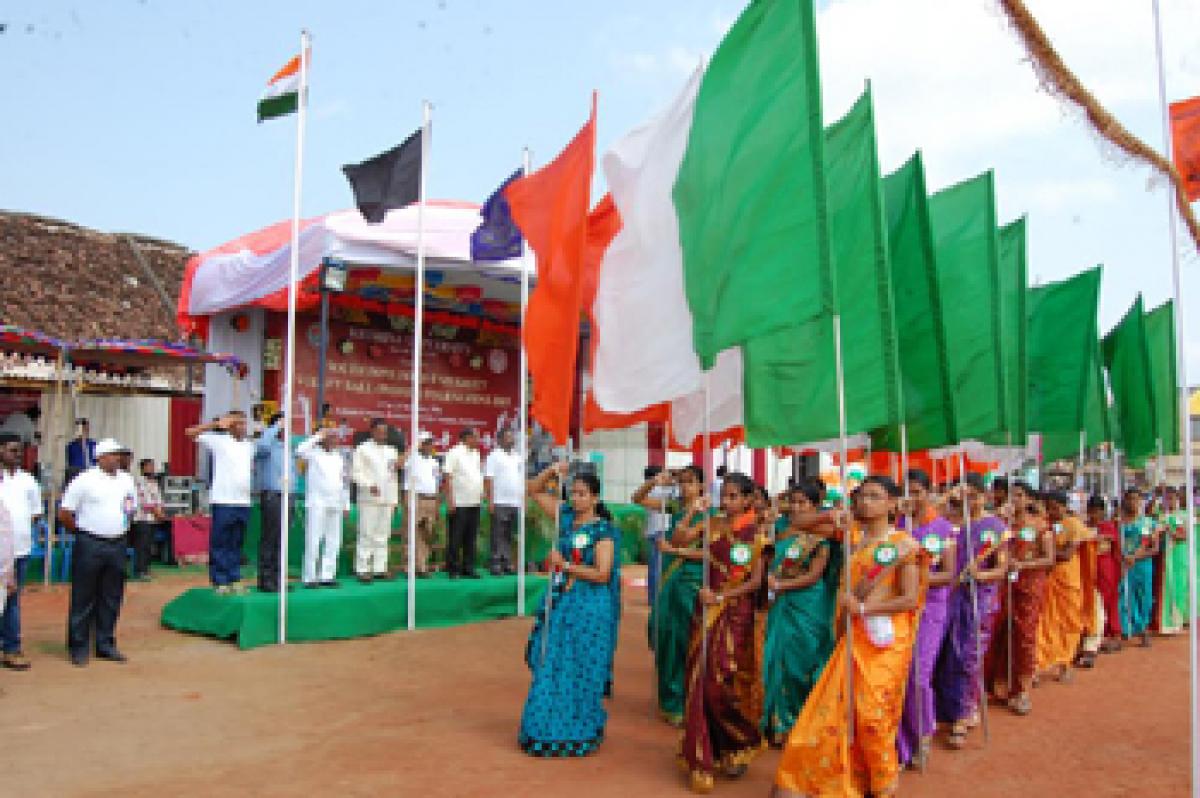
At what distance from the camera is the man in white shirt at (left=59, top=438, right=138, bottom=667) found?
7.44m

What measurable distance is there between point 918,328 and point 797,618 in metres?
2.40

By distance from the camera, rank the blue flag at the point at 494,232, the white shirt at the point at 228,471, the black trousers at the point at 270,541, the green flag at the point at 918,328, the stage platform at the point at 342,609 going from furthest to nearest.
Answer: the blue flag at the point at 494,232
the black trousers at the point at 270,541
the white shirt at the point at 228,471
the stage platform at the point at 342,609
the green flag at the point at 918,328

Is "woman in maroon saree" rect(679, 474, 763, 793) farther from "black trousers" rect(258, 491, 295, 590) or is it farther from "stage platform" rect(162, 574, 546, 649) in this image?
"black trousers" rect(258, 491, 295, 590)

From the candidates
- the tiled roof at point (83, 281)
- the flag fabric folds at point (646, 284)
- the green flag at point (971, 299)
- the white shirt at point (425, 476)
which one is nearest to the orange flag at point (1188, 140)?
the green flag at point (971, 299)

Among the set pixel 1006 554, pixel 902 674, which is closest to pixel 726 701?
pixel 902 674

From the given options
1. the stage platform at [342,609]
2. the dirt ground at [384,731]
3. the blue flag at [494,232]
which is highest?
the blue flag at [494,232]

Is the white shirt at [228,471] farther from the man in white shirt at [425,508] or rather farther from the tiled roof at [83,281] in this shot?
the tiled roof at [83,281]

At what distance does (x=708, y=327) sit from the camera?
16.9ft

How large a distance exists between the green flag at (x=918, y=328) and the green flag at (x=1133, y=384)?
22.3ft

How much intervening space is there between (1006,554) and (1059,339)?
3.61 m

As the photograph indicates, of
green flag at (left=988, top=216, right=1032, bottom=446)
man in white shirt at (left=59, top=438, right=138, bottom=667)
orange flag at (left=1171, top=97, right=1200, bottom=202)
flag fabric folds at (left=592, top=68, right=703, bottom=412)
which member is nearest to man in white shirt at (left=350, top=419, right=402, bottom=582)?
man in white shirt at (left=59, top=438, right=138, bottom=667)

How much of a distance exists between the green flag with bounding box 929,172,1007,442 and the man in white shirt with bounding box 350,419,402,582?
5926 mm

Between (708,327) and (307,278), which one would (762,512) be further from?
(307,278)

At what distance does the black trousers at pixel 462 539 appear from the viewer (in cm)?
1084
